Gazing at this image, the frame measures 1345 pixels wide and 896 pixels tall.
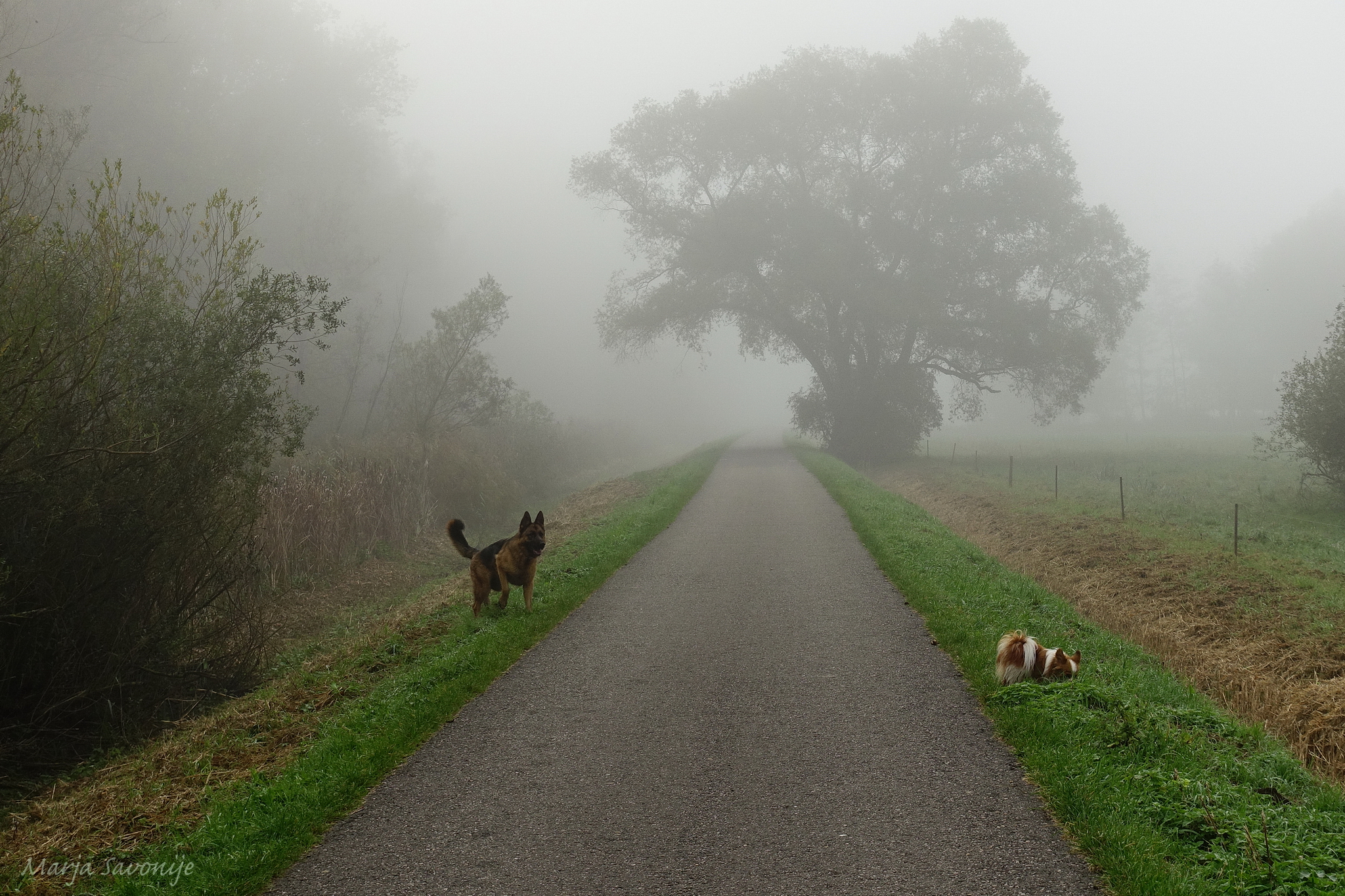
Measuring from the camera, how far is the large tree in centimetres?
3522

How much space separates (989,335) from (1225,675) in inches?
1142

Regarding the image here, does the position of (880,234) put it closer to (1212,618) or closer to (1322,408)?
(1322,408)

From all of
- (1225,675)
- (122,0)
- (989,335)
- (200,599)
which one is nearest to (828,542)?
(1225,675)

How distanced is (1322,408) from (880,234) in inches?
865

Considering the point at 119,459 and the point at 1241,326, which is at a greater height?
the point at 1241,326

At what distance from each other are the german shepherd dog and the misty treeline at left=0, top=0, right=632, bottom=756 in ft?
8.07

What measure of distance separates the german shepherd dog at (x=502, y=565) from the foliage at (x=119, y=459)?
240cm

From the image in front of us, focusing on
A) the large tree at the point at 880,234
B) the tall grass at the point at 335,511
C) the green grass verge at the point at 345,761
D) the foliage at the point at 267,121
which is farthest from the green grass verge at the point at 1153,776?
the large tree at the point at 880,234

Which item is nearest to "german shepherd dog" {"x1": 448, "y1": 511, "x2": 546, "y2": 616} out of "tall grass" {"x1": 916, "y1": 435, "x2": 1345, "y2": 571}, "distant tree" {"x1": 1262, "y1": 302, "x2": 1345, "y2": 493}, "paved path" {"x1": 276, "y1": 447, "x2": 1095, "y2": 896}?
"paved path" {"x1": 276, "y1": 447, "x2": 1095, "y2": 896}

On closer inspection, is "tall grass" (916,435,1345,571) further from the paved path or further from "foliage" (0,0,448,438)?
"foliage" (0,0,448,438)

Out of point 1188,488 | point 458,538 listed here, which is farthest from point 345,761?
point 1188,488

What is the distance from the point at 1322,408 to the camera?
1788 centimetres

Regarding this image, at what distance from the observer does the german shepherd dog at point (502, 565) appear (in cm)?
952

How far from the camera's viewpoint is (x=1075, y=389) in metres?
35.5
